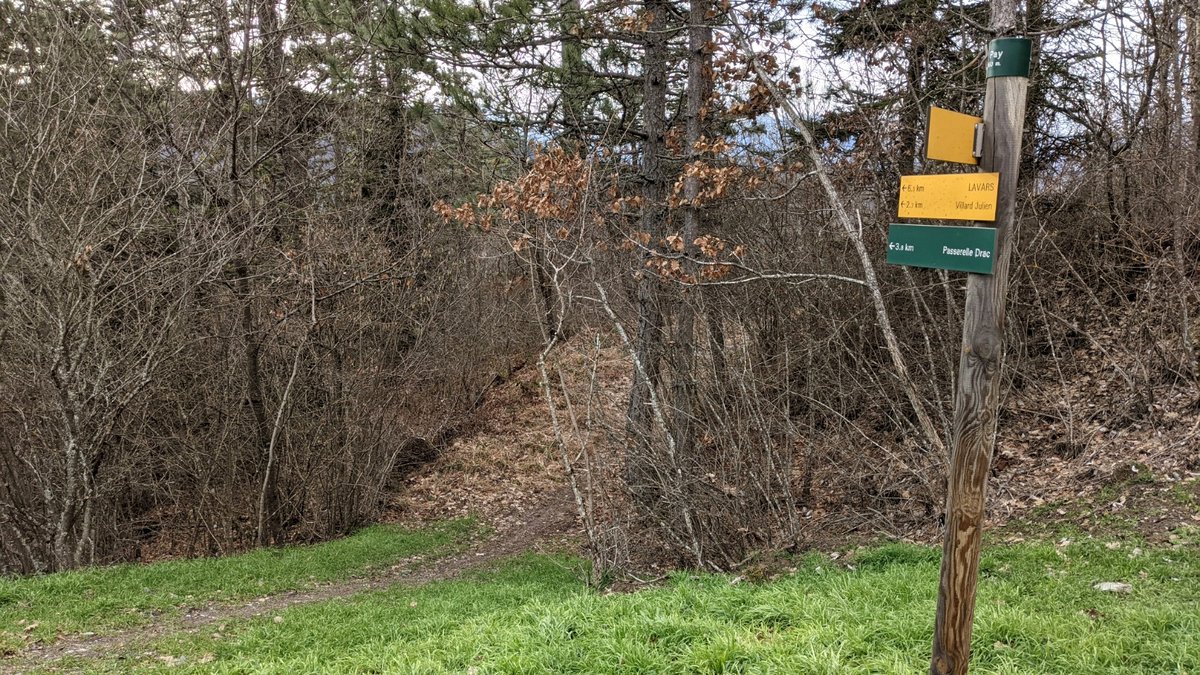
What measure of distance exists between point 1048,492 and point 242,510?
12.4 meters

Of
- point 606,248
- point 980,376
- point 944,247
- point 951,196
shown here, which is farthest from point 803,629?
point 606,248

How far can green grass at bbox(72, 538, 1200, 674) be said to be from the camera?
12.5 ft

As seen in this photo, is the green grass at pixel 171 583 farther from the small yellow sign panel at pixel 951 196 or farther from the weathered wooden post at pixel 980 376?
the small yellow sign panel at pixel 951 196

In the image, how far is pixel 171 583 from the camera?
8938 mm

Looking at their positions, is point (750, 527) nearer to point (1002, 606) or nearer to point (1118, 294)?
point (1002, 606)

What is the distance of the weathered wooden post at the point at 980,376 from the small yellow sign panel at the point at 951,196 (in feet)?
0.14

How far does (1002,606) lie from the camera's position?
175 inches

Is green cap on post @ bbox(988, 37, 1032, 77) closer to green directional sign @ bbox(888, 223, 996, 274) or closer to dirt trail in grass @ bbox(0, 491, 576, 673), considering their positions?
green directional sign @ bbox(888, 223, 996, 274)

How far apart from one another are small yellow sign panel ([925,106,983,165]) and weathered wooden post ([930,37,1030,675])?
6cm

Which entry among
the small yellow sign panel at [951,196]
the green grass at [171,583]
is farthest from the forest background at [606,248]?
the small yellow sign panel at [951,196]

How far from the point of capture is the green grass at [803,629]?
150 inches

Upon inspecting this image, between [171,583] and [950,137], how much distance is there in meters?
9.55

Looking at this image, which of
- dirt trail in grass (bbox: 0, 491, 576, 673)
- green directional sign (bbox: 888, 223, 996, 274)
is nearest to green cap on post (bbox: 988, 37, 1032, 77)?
green directional sign (bbox: 888, 223, 996, 274)

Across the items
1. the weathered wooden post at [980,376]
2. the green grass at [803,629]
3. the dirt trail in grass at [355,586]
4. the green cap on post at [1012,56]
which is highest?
the green cap on post at [1012,56]
